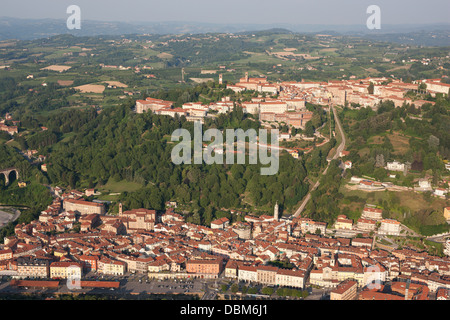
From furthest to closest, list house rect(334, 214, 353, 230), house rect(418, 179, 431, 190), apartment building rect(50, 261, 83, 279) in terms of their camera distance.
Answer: house rect(418, 179, 431, 190)
house rect(334, 214, 353, 230)
apartment building rect(50, 261, 83, 279)

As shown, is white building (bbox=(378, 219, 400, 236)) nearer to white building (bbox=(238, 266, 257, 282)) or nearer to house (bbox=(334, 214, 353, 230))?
house (bbox=(334, 214, 353, 230))

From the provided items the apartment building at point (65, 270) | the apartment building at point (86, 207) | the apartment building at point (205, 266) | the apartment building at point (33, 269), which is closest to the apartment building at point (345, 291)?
the apartment building at point (205, 266)


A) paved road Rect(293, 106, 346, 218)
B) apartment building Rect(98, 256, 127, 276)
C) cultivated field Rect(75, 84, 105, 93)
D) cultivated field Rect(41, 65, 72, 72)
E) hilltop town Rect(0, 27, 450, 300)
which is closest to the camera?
hilltop town Rect(0, 27, 450, 300)

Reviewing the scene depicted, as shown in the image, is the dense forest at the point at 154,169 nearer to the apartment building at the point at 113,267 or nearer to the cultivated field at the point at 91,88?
the apartment building at the point at 113,267

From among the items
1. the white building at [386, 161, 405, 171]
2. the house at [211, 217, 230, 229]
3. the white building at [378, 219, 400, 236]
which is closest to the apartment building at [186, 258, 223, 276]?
the house at [211, 217, 230, 229]

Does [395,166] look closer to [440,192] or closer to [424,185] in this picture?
[424,185]

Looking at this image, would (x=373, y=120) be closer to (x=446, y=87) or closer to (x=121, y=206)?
(x=446, y=87)

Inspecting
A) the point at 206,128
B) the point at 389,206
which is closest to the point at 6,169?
the point at 206,128

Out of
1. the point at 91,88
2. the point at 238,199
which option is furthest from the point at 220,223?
the point at 91,88

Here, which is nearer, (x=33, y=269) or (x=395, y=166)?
(x=33, y=269)
